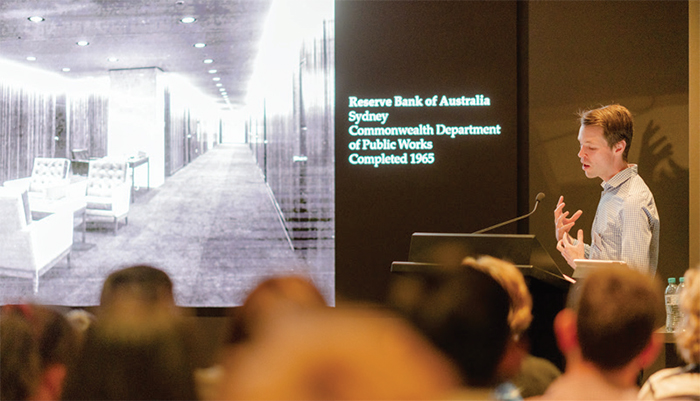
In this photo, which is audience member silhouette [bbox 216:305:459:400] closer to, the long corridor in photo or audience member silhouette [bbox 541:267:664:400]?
audience member silhouette [bbox 541:267:664:400]

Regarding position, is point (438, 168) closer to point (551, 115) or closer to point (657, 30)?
point (551, 115)

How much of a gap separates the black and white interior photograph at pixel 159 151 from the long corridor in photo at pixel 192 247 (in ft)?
0.04

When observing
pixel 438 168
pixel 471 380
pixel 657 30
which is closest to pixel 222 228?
pixel 438 168

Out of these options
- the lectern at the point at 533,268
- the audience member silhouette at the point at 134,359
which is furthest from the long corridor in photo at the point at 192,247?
the audience member silhouette at the point at 134,359

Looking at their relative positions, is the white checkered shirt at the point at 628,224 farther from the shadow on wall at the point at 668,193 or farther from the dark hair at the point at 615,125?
the shadow on wall at the point at 668,193

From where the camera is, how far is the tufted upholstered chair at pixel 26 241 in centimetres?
518

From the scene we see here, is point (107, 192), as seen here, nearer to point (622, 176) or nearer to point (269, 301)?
point (622, 176)

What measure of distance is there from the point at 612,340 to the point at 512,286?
0.27 meters

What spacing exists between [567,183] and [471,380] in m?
3.88

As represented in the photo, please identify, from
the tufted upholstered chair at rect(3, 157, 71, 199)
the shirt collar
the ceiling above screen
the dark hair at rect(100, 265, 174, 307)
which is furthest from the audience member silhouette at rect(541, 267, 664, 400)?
the tufted upholstered chair at rect(3, 157, 71, 199)

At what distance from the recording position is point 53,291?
5.25 m

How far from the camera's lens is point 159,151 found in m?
5.87

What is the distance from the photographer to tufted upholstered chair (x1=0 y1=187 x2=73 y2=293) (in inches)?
204

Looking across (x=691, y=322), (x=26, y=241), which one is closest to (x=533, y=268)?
(x=691, y=322)
